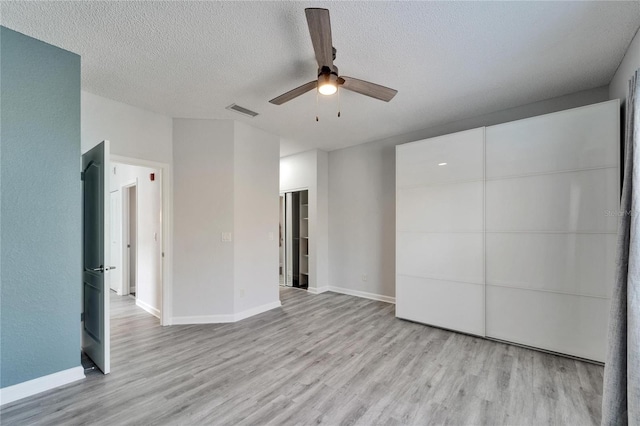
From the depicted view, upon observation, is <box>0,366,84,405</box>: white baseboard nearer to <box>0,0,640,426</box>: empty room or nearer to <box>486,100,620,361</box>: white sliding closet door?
<box>0,0,640,426</box>: empty room

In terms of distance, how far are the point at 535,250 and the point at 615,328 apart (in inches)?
48.2

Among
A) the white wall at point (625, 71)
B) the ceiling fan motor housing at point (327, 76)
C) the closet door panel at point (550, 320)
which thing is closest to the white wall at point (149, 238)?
the ceiling fan motor housing at point (327, 76)

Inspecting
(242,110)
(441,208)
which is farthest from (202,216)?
(441,208)

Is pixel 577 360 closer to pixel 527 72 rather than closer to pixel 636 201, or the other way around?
pixel 636 201

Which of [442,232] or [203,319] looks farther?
[203,319]

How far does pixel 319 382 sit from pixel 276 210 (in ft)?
8.80

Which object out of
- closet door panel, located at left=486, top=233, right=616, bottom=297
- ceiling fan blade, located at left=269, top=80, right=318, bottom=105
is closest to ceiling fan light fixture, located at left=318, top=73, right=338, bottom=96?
ceiling fan blade, located at left=269, top=80, right=318, bottom=105

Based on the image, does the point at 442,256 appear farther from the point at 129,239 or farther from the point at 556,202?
the point at 129,239

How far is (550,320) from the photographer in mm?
2836

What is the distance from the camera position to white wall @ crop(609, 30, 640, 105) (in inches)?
81.9

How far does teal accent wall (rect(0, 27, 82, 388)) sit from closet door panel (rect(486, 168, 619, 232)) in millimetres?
4167

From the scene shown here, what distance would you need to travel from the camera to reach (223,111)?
3.52 m

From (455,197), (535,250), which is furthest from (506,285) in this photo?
(455,197)

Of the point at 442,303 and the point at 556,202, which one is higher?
the point at 556,202
